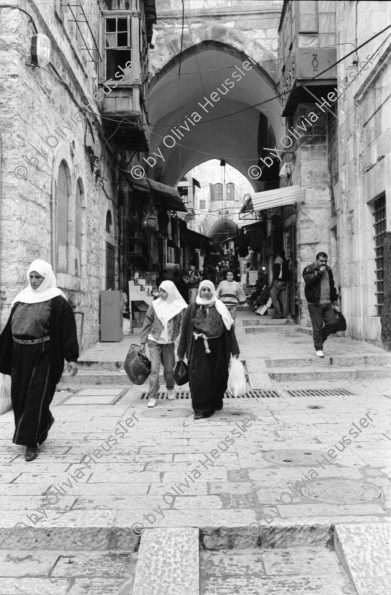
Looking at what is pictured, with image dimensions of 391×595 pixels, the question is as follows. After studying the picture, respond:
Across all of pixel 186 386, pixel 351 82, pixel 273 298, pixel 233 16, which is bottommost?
pixel 186 386

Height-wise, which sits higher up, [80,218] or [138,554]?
[80,218]

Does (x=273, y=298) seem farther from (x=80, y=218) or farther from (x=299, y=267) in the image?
(x=80, y=218)

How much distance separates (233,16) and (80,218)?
369 inches

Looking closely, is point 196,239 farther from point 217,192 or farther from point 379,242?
point 379,242

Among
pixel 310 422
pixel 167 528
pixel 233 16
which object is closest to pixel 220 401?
pixel 310 422

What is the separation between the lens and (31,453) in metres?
4.56

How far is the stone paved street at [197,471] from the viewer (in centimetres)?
314

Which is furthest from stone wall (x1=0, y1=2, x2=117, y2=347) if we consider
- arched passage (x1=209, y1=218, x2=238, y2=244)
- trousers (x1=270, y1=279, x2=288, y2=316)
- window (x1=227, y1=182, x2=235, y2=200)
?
window (x1=227, y1=182, x2=235, y2=200)

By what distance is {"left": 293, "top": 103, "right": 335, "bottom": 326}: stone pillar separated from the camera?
1337 cm

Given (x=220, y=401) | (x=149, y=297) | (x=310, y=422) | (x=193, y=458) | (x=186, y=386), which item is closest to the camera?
(x=193, y=458)

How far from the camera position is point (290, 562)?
9.62 ft

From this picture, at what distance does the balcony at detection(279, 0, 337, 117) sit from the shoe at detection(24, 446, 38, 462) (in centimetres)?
963

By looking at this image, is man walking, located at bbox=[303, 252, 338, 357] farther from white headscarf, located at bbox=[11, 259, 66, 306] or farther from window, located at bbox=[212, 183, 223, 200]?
window, located at bbox=[212, 183, 223, 200]

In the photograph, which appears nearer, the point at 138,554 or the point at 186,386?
the point at 138,554
